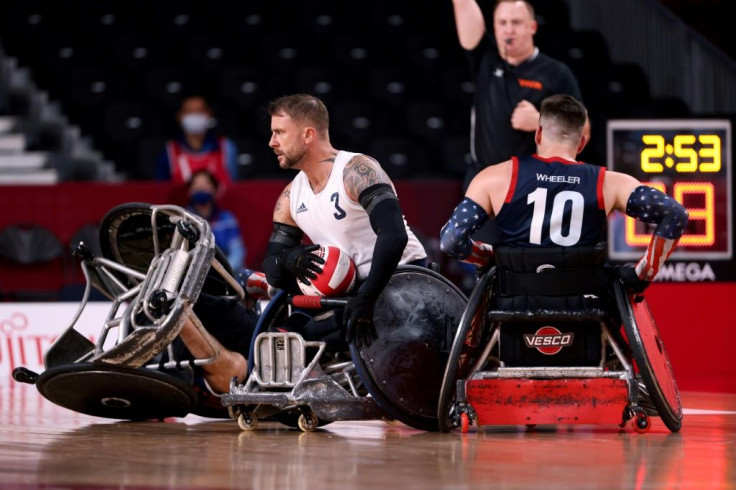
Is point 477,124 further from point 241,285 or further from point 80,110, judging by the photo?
point 80,110

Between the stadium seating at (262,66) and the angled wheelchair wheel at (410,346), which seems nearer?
the angled wheelchair wheel at (410,346)

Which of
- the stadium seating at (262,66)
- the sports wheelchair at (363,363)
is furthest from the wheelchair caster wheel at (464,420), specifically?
the stadium seating at (262,66)

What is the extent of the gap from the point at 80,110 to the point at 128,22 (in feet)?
4.48

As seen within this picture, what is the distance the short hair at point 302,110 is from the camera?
6184 mm

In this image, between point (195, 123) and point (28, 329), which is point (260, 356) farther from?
point (195, 123)

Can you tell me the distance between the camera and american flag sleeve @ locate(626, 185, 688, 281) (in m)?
5.66

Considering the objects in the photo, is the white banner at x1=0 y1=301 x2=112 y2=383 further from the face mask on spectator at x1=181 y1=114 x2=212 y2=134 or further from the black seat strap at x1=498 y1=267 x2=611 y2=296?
the black seat strap at x1=498 y1=267 x2=611 y2=296

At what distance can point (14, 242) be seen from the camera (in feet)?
35.7

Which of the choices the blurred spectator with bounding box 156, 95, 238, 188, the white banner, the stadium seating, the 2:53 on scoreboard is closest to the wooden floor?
the 2:53 on scoreboard

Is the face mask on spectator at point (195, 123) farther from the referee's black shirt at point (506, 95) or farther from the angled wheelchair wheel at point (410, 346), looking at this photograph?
the angled wheelchair wheel at point (410, 346)

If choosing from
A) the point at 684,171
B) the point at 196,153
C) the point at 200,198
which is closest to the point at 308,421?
the point at 684,171

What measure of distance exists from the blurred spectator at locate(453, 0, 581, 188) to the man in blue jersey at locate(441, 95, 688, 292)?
2.41m

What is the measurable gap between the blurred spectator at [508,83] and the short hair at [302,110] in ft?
7.72

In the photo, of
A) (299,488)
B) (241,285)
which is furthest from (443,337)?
(299,488)
